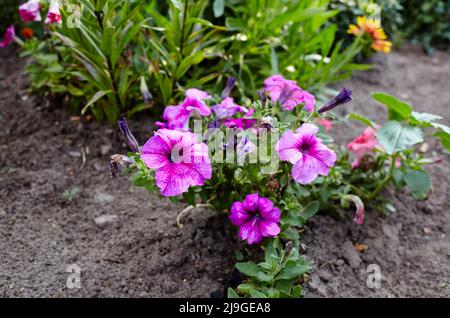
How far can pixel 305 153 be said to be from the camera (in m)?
1.72

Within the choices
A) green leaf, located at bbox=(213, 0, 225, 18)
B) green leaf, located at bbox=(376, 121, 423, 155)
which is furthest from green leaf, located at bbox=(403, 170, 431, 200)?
green leaf, located at bbox=(213, 0, 225, 18)

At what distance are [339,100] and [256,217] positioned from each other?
0.47m

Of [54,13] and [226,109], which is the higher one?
[54,13]

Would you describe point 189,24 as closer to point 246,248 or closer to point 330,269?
point 246,248

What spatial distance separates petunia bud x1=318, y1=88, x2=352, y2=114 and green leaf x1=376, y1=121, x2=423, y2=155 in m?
0.28

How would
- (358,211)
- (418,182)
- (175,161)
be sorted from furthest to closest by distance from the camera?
(418,182) < (358,211) < (175,161)

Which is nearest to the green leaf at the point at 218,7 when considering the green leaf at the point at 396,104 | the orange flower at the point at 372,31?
the orange flower at the point at 372,31

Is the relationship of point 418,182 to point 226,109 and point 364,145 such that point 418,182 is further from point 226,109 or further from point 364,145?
point 226,109

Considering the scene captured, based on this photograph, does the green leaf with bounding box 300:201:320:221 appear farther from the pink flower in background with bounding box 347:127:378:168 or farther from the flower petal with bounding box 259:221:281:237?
the pink flower in background with bounding box 347:127:378:168

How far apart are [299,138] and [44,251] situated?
967 mm

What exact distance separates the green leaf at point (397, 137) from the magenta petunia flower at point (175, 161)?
0.73m

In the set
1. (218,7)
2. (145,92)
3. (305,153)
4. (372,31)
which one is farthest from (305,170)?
(372,31)

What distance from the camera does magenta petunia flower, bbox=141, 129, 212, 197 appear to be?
1610mm

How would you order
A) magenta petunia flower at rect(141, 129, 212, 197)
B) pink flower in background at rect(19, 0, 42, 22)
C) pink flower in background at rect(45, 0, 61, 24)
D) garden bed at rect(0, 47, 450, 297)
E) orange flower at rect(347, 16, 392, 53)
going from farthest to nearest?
orange flower at rect(347, 16, 392, 53) → pink flower in background at rect(19, 0, 42, 22) → pink flower in background at rect(45, 0, 61, 24) → garden bed at rect(0, 47, 450, 297) → magenta petunia flower at rect(141, 129, 212, 197)
